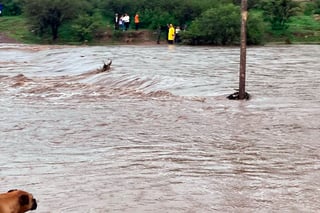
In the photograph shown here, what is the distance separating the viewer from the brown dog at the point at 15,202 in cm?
646

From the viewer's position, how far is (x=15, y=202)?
6.59m

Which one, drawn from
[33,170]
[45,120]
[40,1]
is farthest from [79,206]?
[40,1]

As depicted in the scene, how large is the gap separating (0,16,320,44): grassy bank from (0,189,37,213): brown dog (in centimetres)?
4027

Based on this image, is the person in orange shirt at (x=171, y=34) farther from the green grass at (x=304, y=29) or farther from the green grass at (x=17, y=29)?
the green grass at (x=17, y=29)

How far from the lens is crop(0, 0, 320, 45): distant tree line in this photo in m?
44.4

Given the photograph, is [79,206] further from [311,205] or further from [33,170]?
[311,205]

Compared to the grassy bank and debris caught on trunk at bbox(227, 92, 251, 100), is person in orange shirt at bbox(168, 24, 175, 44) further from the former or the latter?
debris caught on trunk at bbox(227, 92, 251, 100)

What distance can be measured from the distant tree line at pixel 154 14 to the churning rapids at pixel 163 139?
16.8 metres

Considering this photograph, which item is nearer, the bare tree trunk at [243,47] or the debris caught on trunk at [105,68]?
the bare tree trunk at [243,47]

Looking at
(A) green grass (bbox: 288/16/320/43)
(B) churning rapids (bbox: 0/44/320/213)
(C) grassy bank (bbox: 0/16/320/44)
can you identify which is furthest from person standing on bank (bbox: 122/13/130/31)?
(B) churning rapids (bbox: 0/44/320/213)

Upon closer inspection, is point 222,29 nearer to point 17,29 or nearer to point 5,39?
point 5,39

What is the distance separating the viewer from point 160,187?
1013 cm

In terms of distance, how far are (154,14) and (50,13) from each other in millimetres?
7644

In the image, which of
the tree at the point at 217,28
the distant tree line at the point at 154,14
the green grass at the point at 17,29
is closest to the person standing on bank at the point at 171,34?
the distant tree line at the point at 154,14
